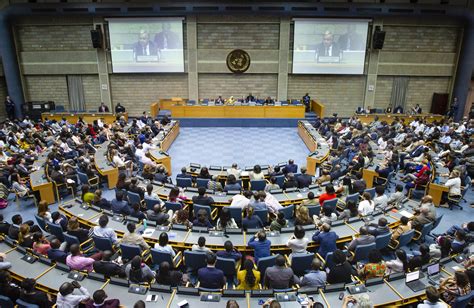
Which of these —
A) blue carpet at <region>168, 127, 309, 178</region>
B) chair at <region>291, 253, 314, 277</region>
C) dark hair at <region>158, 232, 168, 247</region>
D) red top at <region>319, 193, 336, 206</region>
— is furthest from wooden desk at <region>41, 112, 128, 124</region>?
chair at <region>291, 253, 314, 277</region>

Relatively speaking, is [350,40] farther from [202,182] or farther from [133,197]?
[133,197]

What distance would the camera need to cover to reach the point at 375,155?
13.1 meters

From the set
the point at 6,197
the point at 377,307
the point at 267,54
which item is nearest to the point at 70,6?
the point at 267,54

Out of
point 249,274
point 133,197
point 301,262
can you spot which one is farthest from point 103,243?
point 301,262

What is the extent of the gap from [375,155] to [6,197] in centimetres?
1305

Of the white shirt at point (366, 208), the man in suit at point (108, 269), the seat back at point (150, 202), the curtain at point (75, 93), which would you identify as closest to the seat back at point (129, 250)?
the man in suit at point (108, 269)

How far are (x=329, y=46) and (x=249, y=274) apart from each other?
1894 cm

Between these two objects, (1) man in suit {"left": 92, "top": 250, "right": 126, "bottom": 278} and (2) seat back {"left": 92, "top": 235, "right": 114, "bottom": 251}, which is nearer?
(1) man in suit {"left": 92, "top": 250, "right": 126, "bottom": 278}

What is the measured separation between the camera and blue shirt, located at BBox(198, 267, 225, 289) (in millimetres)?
5730

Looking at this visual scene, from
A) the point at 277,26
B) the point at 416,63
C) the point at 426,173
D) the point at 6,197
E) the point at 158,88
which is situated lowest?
the point at 6,197

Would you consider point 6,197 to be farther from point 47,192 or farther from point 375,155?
point 375,155

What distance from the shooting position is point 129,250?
6.67 m

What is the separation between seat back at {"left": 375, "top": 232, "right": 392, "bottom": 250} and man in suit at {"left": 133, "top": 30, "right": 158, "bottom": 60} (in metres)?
18.4

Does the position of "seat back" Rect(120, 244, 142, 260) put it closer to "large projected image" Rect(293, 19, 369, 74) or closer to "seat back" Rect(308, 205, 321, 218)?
"seat back" Rect(308, 205, 321, 218)
